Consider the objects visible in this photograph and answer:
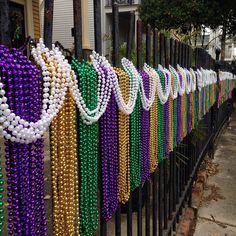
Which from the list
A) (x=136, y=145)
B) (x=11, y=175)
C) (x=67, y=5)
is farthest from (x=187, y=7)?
(x=11, y=175)

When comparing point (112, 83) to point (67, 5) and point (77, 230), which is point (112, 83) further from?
point (67, 5)

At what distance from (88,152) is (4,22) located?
53cm

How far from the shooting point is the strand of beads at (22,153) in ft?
2.57

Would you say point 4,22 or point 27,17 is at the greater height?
point 27,17

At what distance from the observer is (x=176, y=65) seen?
2.41m

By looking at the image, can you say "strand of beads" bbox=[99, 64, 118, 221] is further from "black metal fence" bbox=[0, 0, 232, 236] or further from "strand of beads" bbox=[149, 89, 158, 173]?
"strand of beads" bbox=[149, 89, 158, 173]

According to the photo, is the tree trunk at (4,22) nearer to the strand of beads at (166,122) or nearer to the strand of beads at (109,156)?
the strand of beads at (109,156)

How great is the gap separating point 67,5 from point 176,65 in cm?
1375

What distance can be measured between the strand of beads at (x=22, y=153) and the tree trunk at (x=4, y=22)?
0.18 ft

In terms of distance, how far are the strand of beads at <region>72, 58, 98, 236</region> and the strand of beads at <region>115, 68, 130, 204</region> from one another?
20 centimetres

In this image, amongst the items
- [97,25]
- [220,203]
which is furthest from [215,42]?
[97,25]

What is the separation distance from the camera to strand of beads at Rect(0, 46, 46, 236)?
784mm

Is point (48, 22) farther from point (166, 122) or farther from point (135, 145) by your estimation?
point (166, 122)

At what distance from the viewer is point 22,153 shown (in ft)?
2.70
